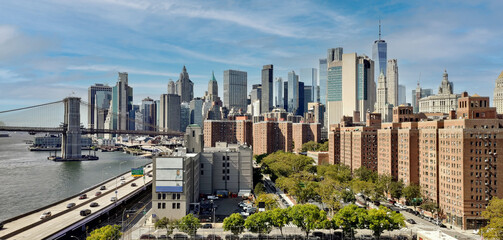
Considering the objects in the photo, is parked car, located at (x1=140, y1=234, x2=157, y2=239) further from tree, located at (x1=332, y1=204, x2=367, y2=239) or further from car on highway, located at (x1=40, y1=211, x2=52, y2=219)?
tree, located at (x1=332, y1=204, x2=367, y2=239)

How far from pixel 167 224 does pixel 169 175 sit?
7.17 meters

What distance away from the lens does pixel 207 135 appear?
155125 millimetres

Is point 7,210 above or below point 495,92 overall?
below

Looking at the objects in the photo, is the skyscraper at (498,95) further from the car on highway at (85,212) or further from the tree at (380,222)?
the car on highway at (85,212)

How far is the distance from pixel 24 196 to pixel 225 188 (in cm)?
4416

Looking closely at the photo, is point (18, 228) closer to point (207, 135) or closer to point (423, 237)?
point (423, 237)

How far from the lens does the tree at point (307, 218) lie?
48688 mm

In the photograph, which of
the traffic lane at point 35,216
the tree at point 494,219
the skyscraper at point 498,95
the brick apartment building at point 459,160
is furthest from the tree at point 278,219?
the skyscraper at point 498,95

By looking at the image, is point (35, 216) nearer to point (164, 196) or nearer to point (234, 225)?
point (164, 196)

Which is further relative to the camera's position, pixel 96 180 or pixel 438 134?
pixel 96 180

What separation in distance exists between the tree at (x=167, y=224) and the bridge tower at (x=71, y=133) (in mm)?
135852

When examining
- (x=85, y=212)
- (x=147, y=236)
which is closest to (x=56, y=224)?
(x=85, y=212)

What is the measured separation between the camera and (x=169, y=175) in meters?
55.0

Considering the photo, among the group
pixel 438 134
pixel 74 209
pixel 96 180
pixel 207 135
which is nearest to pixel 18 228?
pixel 74 209
